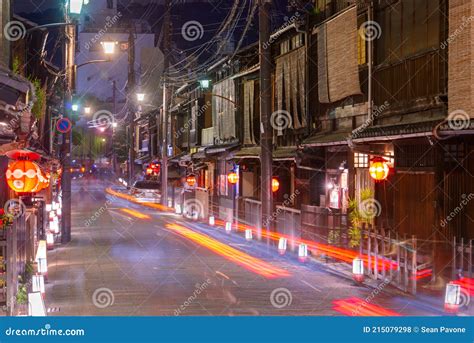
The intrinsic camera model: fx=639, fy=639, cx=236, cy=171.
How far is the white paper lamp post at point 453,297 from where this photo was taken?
13.0 m

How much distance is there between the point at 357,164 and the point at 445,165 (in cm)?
699

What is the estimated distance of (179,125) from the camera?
6384cm

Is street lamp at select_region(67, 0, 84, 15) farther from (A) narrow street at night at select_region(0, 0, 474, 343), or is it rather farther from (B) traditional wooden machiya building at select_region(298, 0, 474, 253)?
(B) traditional wooden machiya building at select_region(298, 0, 474, 253)

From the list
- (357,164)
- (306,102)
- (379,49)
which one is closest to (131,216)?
(306,102)

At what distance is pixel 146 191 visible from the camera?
199 ft

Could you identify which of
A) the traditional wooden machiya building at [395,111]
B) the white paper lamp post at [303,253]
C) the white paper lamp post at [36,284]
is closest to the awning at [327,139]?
the traditional wooden machiya building at [395,111]

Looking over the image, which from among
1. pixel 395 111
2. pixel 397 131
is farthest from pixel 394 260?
pixel 395 111

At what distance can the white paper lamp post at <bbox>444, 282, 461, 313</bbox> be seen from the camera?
12984mm

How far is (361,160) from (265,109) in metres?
4.50

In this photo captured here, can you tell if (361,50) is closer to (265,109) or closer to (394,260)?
(265,109)

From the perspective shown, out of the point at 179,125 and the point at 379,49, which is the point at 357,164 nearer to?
the point at 379,49

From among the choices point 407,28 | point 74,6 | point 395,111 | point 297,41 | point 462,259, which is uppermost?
point 74,6

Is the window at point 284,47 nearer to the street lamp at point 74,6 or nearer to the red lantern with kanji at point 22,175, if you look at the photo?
the street lamp at point 74,6

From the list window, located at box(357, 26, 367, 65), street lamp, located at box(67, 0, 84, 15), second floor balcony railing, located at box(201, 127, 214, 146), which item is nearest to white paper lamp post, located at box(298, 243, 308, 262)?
window, located at box(357, 26, 367, 65)
